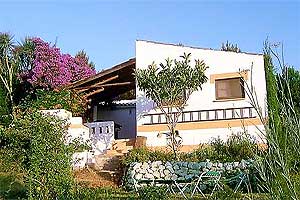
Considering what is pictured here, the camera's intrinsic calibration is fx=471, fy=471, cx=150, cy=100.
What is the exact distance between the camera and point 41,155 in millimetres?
10766

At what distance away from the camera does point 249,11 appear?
8.49 meters

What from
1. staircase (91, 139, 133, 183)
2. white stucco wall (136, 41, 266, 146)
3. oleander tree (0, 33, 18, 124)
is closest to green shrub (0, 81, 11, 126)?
oleander tree (0, 33, 18, 124)

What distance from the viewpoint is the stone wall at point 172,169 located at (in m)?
15.6

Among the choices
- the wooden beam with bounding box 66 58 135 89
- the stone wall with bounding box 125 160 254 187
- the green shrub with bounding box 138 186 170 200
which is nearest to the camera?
the green shrub with bounding box 138 186 170 200

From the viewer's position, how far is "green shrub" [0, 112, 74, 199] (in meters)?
10.4

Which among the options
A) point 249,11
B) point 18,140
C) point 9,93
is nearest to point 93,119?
point 9,93

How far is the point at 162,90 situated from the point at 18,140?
24.7ft

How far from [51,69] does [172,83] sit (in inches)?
262

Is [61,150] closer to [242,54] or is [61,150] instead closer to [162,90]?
[162,90]

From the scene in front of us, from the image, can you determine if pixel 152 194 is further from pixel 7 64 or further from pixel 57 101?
pixel 7 64

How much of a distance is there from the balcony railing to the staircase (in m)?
1.43

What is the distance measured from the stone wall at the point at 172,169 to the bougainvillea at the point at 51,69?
22.8 feet

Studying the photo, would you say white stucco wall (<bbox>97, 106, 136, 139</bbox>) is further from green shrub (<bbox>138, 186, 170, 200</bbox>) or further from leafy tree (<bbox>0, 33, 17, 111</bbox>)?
green shrub (<bbox>138, 186, 170, 200</bbox>)

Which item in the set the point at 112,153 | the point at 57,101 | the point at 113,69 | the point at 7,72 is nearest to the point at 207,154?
the point at 112,153
